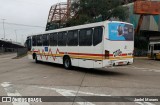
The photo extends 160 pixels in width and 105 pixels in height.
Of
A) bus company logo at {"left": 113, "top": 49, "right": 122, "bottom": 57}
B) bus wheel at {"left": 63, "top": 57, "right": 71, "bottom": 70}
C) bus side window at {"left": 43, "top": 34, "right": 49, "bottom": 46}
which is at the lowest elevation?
bus wheel at {"left": 63, "top": 57, "right": 71, "bottom": 70}

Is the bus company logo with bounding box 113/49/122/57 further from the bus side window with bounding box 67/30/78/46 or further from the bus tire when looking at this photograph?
the bus tire

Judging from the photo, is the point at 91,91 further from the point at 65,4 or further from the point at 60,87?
the point at 65,4

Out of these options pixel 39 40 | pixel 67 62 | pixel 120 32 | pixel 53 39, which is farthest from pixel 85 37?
pixel 39 40

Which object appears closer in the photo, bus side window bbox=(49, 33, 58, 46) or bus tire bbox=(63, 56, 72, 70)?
bus tire bbox=(63, 56, 72, 70)

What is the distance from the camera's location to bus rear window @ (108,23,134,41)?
1510 cm

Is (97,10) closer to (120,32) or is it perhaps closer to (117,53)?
(120,32)

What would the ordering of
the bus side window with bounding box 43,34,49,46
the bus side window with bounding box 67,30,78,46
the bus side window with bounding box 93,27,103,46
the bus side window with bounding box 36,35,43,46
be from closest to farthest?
the bus side window with bounding box 93,27,103,46 < the bus side window with bounding box 67,30,78,46 < the bus side window with bounding box 43,34,49,46 < the bus side window with bounding box 36,35,43,46

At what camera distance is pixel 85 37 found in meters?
16.6

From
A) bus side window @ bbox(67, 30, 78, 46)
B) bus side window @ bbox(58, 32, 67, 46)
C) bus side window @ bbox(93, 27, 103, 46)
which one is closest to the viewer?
bus side window @ bbox(93, 27, 103, 46)

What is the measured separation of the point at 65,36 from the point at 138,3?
19761 mm

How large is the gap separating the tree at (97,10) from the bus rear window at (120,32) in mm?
16778

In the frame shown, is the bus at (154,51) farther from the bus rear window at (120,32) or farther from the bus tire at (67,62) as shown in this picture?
the bus rear window at (120,32)

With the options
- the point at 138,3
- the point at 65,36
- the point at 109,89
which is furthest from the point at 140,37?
the point at 109,89

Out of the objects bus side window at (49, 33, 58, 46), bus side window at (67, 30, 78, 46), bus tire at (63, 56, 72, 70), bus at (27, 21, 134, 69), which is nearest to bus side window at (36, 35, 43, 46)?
bus side window at (49, 33, 58, 46)
